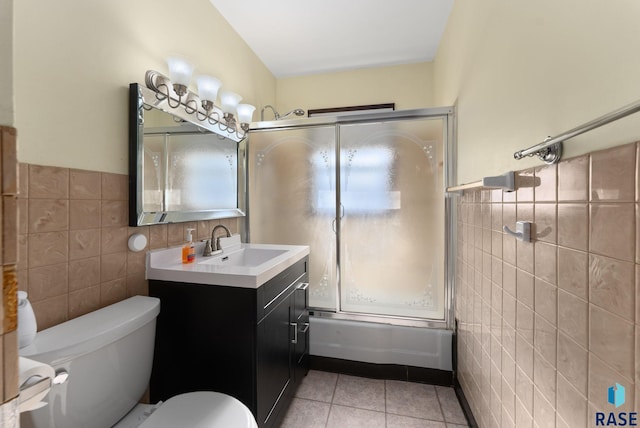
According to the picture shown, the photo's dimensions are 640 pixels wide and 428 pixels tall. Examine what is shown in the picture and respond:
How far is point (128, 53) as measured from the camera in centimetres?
119

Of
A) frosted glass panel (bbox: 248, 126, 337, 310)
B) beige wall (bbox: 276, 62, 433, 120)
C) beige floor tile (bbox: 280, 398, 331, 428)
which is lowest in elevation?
beige floor tile (bbox: 280, 398, 331, 428)

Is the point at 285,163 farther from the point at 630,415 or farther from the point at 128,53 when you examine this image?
the point at 630,415

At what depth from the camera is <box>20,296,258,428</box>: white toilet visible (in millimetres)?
765

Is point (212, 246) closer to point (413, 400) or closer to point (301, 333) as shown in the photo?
point (301, 333)

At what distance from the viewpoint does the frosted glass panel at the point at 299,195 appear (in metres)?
2.08

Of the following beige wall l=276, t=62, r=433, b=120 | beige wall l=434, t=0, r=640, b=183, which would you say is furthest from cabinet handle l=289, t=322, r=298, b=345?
beige wall l=276, t=62, r=433, b=120

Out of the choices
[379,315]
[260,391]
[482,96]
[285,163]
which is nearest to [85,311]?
[260,391]

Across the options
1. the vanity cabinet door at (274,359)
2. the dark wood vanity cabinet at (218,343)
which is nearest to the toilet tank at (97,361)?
the dark wood vanity cabinet at (218,343)

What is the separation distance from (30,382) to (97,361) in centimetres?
57

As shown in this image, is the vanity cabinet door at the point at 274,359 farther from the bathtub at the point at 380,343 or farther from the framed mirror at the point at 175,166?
the framed mirror at the point at 175,166

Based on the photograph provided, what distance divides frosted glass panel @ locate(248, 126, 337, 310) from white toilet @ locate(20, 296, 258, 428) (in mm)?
1162

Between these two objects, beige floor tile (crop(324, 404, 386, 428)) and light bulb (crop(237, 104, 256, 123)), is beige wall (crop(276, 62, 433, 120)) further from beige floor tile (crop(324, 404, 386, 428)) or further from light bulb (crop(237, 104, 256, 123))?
beige floor tile (crop(324, 404, 386, 428))

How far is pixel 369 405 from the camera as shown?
5.28 ft

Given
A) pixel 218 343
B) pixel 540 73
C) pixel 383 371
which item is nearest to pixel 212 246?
pixel 218 343
